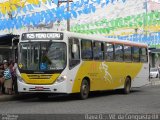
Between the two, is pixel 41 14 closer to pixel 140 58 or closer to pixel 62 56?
pixel 140 58

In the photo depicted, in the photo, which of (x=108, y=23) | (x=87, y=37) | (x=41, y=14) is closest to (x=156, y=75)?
(x=108, y=23)

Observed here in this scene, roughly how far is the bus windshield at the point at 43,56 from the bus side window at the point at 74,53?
360 millimetres

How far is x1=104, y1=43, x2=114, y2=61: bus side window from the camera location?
23542 millimetres

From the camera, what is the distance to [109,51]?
78.5ft

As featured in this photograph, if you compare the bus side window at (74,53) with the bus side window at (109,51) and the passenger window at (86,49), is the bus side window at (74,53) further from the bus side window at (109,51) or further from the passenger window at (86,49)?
the bus side window at (109,51)

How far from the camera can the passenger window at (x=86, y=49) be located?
21094 mm

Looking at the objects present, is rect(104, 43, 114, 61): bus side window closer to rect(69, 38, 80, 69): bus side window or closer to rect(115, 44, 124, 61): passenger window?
rect(115, 44, 124, 61): passenger window

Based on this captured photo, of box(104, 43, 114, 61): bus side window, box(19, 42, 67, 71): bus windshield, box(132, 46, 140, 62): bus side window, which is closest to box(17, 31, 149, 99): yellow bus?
box(19, 42, 67, 71): bus windshield

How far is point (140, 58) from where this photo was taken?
28047mm

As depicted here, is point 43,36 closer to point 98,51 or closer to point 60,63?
point 60,63

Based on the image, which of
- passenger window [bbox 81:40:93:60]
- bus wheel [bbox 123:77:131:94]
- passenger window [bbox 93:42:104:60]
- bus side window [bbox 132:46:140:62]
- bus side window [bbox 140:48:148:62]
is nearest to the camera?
passenger window [bbox 81:40:93:60]

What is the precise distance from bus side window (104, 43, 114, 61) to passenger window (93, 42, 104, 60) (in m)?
0.53

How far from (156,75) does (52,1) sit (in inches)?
1007

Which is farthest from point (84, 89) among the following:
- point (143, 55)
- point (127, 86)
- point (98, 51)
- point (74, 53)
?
point (143, 55)
